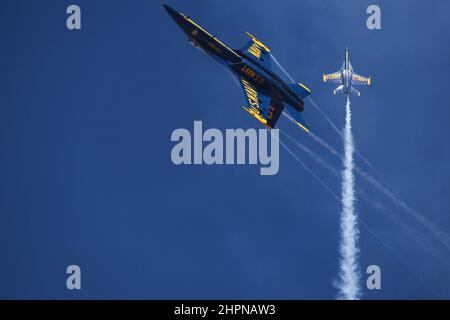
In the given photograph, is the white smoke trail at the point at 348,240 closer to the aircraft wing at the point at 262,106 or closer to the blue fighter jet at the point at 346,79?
the blue fighter jet at the point at 346,79

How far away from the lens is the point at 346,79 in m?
130

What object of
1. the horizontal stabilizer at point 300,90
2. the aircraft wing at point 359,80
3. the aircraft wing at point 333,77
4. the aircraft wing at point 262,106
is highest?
the aircraft wing at point 333,77

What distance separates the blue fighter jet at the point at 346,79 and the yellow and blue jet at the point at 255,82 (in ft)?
72.7

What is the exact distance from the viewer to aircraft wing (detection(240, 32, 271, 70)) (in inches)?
4382

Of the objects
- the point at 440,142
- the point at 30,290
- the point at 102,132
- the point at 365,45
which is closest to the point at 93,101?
the point at 102,132

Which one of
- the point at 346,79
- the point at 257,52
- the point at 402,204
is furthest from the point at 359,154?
the point at 257,52

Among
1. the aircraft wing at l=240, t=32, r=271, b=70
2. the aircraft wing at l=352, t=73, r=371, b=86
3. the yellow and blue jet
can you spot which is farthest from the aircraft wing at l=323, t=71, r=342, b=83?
the yellow and blue jet

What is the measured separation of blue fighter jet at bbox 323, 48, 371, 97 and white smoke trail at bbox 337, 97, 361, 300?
24.2 feet

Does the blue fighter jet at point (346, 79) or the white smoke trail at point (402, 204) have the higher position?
the blue fighter jet at point (346, 79)

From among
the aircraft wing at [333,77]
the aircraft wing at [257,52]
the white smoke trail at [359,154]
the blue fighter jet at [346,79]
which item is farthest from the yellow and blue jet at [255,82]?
the aircraft wing at [333,77]

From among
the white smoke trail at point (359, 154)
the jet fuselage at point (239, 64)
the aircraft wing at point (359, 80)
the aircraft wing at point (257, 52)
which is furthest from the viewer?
the aircraft wing at point (359, 80)

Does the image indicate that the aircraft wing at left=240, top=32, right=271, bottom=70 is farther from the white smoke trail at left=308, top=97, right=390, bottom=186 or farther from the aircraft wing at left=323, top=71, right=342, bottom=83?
the aircraft wing at left=323, top=71, right=342, bottom=83

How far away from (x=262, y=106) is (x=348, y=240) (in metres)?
19.6

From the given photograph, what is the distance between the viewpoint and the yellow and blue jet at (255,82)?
10838 cm
